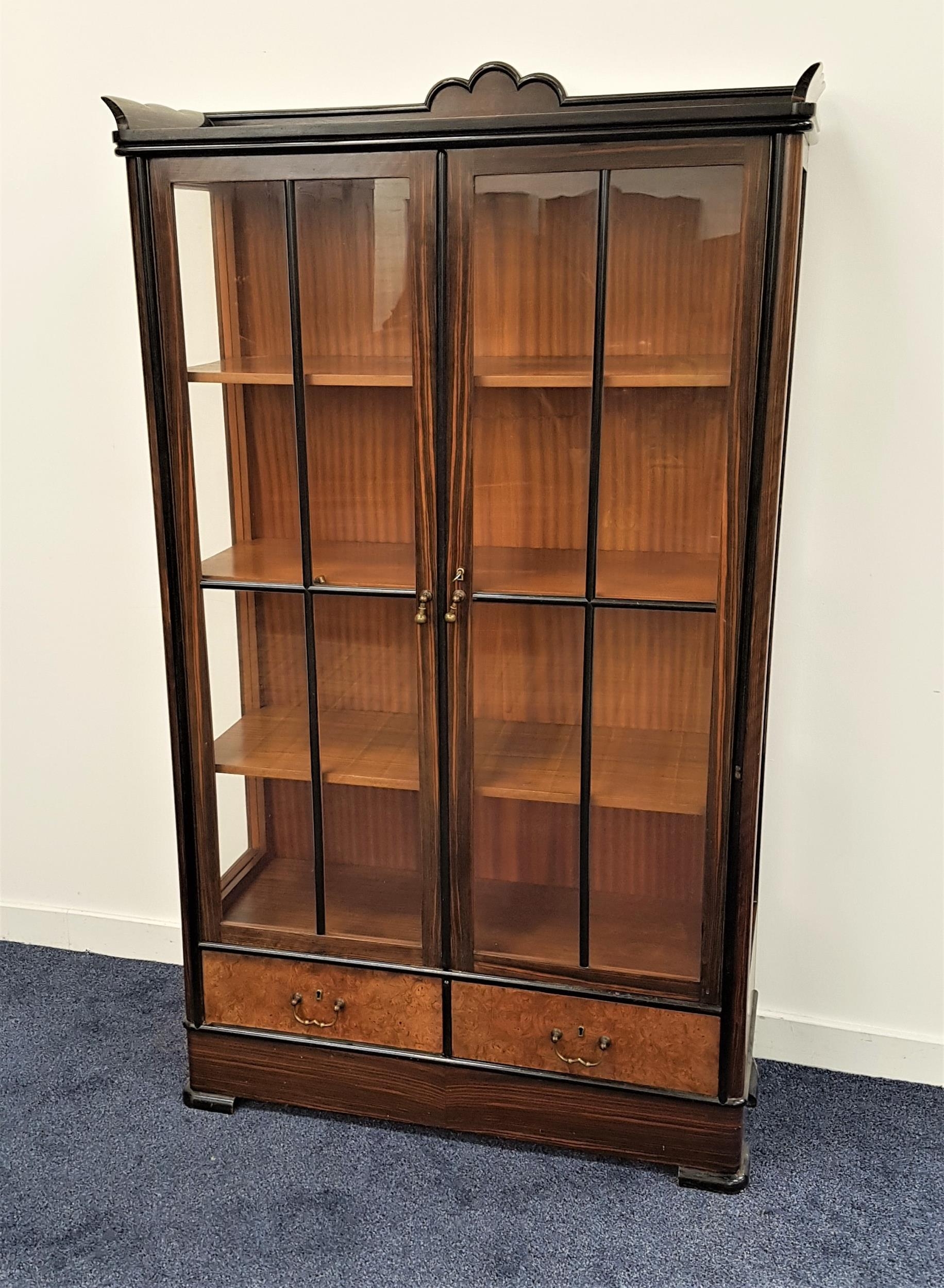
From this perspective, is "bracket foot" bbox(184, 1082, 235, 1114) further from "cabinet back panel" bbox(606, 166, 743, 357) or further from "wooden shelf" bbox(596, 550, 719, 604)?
"cabinet back panel" bbox(606, 166, 743, 357)

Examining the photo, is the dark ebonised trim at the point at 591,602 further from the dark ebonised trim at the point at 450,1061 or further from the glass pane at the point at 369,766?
the dark ebonised trim at the point at 450,1061

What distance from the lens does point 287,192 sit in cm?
148

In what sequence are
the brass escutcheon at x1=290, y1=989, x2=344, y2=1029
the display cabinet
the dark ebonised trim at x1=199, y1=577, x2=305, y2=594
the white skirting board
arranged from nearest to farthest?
the display cabinet
the dark ebonised trim at x1=199, y1=577, x2=305, y2=594
the brass escutcheon at x1=290, y1=989, x2=344, y2=1029
the white skirting board

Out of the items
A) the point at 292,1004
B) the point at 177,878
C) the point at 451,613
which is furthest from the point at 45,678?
the point at 451,613

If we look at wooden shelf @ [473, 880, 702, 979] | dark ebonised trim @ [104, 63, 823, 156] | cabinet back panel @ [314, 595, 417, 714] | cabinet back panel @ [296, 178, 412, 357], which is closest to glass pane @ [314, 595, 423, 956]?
cabinet back panel @ [314, 595, 417, 714]

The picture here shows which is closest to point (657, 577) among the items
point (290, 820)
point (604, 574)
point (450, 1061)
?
point (604, 574)

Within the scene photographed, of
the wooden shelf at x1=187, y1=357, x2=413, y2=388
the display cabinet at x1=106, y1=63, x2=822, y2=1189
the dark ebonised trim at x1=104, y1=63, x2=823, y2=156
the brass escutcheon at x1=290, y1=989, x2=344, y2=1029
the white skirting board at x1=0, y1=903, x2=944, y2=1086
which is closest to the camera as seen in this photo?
the dark ebonised trim at x1=104, y1=63, x2=823, y2=156

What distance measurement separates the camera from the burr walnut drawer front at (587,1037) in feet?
5.28

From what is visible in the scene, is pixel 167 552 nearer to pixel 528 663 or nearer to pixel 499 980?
pixel 528 663

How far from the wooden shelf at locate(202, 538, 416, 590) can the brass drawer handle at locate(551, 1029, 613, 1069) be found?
0.65m

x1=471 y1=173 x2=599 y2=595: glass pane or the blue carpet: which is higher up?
x1=471 y1=173 x2=599 y2=595: glass pane

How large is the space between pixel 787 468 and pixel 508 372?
1.52 ft

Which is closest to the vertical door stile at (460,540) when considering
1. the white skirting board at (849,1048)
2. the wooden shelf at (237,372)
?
the wooden shelf at (237,372)

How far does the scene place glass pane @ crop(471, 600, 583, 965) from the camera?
156 cm
